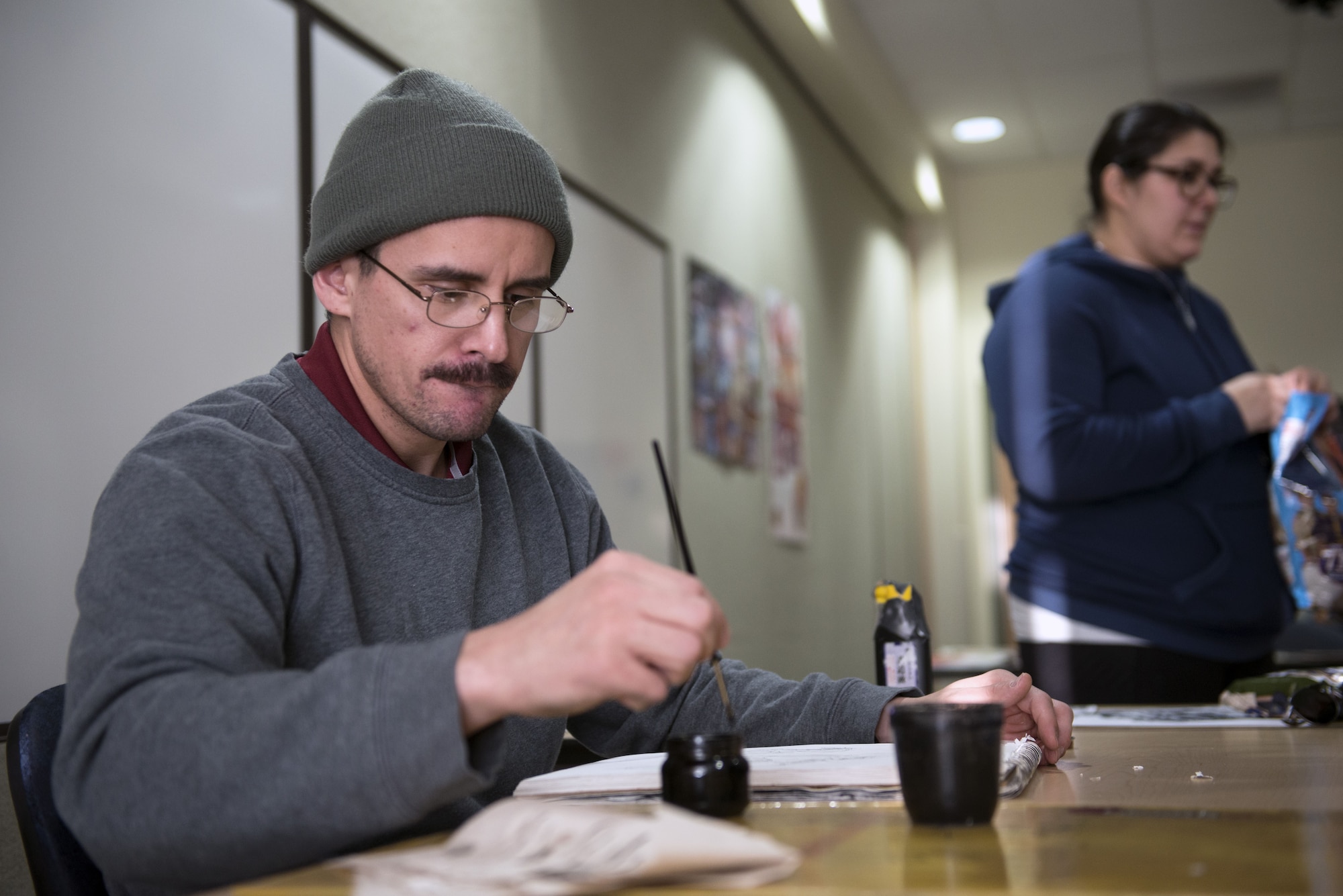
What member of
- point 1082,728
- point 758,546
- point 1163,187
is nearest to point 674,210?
point 758,546

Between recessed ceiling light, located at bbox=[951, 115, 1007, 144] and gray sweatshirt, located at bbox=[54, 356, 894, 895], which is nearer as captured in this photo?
gray sweatshirt, located at bbox=[54, 356, 894, 895]

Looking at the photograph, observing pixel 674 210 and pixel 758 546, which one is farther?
pixel 758 546

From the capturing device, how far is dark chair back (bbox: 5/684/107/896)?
903mm

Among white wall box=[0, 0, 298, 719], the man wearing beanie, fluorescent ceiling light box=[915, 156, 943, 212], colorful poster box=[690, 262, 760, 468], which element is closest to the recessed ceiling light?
fluorescent ceiling light box=[915, 156, 943, 212]

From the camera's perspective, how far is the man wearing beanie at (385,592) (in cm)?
73

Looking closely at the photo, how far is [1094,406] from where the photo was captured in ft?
7.02

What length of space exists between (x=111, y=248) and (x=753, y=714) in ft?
3.51

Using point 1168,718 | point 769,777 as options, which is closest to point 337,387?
point 769,777

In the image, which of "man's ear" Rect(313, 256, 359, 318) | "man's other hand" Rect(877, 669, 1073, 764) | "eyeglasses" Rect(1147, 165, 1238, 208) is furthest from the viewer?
"eyeglasses" Rect(1147, 165, 1238, 208)

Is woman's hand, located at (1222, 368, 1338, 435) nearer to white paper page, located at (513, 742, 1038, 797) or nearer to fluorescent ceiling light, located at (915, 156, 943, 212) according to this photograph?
white paper page, located at (513, 742, 1038, 797)

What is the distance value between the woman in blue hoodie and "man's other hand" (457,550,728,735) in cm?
149

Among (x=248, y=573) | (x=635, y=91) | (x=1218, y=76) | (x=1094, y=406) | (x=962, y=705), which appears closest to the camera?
(x=962, y=705)

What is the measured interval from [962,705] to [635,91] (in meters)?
2.92

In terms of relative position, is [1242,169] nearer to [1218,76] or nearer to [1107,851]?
[1218,76]
